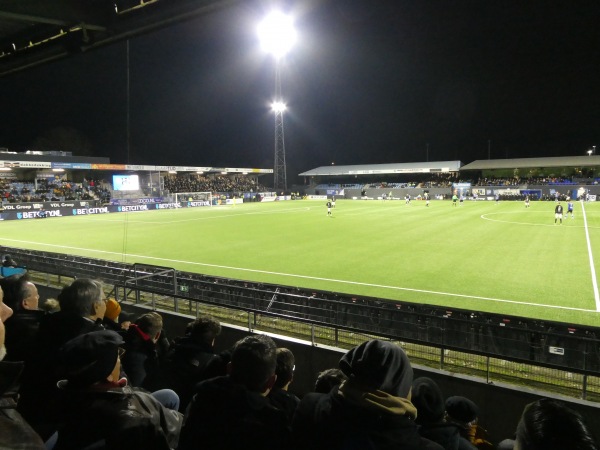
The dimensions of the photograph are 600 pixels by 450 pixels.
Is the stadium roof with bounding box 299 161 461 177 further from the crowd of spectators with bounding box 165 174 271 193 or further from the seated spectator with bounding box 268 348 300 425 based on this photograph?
the seated spectator with bounding box 268 348 300 425

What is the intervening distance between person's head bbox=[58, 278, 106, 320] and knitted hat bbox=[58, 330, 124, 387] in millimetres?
1544

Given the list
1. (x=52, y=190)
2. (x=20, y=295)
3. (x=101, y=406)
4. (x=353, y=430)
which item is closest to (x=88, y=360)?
(x=101, y=406)

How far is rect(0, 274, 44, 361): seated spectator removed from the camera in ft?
10.6

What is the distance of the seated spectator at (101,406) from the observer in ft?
6.91

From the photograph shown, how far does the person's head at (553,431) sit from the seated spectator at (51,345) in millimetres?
2365

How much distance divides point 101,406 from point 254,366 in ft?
2.75

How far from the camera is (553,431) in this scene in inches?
62.1

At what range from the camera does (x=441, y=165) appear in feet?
248

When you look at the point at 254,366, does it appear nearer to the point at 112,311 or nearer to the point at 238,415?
the point at 238,415

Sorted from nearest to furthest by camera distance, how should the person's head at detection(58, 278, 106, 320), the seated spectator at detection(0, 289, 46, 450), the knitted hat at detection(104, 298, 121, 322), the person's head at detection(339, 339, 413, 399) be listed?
the seated spectator at detection(0, 289, 46, 450) → the person's head at detection(339, 339, 413, 399) → the person's head at detection(58, 278, 106, 320) → the knitted hat at detection(104, 298, 121, 322)

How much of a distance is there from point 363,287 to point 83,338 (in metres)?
11.6

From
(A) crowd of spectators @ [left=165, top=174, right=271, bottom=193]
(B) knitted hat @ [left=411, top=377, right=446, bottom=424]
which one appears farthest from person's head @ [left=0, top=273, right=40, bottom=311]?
(A) crowd of spectators @ [left=165, top=174, right=271, bottom=193]

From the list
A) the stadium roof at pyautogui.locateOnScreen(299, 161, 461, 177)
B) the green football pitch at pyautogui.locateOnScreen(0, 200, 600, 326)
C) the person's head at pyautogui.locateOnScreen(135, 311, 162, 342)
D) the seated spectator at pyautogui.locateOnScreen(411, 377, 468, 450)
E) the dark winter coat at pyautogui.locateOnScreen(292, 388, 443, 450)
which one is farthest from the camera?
the stadium roof at pyautogui.locateOnScreen(299, 161, 461, 177)

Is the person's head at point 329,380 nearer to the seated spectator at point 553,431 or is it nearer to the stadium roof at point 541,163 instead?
the seated spectator at point 553,431
